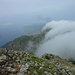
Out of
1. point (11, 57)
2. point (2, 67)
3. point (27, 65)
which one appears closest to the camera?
point (2, 67)

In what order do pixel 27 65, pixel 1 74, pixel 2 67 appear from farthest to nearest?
pixel 27 65 → pixel 2 67 → pixel 1 74

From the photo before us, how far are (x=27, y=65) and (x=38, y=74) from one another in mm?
2463

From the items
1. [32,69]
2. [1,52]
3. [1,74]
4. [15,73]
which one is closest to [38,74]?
[32,69]

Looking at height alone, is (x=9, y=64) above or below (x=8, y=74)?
above

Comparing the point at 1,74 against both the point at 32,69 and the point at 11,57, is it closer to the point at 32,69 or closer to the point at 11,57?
the point at 32,69

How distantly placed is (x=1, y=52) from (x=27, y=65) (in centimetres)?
636

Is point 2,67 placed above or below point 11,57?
below

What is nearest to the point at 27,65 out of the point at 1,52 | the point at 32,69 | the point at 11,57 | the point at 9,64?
the point at 32,69

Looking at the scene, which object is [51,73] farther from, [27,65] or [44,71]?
[27,65]

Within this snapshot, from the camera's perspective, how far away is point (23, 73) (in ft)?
73.0

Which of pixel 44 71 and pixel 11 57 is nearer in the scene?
pixel 44 71

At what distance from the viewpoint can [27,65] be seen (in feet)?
80.8

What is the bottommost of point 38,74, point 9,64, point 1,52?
point 38,74

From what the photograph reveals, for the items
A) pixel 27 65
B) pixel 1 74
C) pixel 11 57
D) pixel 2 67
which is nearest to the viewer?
pixel 1 74
